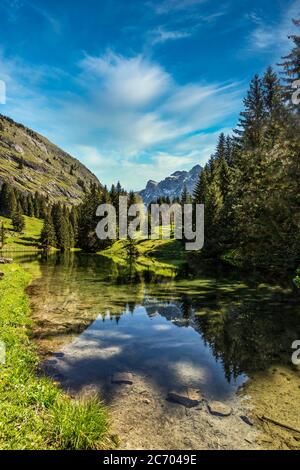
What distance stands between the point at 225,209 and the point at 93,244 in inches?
2200

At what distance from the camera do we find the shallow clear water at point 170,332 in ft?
43.3

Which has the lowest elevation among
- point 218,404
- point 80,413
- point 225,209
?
point 218,404

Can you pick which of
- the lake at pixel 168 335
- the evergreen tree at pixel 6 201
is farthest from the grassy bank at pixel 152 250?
the evergreen tree at pixel 6 201

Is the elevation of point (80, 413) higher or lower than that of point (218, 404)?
higher

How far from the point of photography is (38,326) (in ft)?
62.0

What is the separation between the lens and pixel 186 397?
10969 millimetres

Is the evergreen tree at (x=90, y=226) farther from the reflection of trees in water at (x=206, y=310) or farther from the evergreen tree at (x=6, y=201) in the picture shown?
the evergreen tree at (x=6, y=201)

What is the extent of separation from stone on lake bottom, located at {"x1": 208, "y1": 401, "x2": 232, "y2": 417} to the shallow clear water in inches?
23.2

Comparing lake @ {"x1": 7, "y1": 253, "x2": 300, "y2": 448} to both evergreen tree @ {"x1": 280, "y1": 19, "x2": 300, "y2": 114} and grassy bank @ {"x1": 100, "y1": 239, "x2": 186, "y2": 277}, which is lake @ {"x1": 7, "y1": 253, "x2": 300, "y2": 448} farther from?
grassy bank @ {"x1": 100, "y1": 239, "x2": 186, "y2": 277}

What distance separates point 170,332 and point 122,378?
23.1 feet

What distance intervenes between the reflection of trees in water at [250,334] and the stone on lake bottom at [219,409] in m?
2.26

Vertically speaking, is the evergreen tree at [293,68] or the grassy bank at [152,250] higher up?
the evergreen tree at [293,68]
